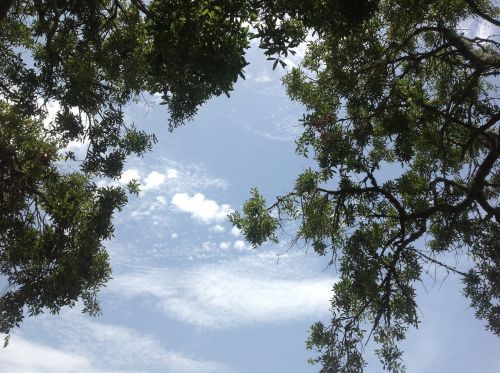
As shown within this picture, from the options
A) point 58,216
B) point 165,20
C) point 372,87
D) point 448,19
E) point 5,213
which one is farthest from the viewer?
point 448,19

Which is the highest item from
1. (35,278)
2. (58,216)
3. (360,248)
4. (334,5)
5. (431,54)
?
(431,54)

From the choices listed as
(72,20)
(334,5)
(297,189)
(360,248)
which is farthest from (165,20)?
(360,248)

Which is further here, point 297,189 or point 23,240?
point 297,189

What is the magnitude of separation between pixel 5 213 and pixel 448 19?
10.9 meters

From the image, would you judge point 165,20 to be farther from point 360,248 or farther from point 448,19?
point 448,19

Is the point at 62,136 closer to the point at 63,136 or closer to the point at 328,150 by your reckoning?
the point at 63,136

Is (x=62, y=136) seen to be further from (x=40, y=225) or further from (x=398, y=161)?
(x=398, y=161)

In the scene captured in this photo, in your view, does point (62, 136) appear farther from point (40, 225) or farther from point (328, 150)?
point (328, 150)

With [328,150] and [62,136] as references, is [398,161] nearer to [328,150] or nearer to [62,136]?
[328,150]

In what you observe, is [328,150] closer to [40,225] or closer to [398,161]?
[398,161]

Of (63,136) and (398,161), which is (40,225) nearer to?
(63,136)

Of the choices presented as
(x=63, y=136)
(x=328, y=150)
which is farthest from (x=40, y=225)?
(x=328, y=150)

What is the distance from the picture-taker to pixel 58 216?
8.27 metres

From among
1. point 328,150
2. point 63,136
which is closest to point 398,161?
point 328,150
